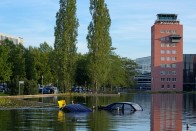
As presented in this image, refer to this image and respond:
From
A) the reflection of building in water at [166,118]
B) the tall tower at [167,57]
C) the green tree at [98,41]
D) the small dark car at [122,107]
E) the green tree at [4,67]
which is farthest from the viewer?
the tall tower at [167,57]

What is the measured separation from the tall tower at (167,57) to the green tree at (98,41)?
209 ft

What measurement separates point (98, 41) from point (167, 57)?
67.9m

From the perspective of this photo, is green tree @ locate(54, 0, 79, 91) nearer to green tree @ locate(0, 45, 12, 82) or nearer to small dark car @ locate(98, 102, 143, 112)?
green tree @ locate(0, 45, 12, 82)

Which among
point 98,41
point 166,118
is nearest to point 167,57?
point 98,41

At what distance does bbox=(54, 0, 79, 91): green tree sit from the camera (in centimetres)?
8194

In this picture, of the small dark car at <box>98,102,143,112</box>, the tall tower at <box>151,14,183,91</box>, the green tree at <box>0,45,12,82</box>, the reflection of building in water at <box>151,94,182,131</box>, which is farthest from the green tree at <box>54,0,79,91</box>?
the tall tower at <box>151,14,183,91</box>

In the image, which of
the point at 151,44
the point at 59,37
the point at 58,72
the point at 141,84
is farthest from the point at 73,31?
the point at 141,84

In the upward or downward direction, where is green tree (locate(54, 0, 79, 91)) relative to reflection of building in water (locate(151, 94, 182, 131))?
upward

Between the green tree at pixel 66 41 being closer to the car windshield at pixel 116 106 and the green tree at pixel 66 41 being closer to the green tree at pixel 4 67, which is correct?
the green tree at pixel 4 67

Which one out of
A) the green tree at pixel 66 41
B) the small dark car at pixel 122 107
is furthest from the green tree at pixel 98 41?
the small dark car at pixel 122 107

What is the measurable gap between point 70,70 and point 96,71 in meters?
5.90

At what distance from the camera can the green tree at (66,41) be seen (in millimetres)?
81938

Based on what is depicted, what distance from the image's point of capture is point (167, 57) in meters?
148

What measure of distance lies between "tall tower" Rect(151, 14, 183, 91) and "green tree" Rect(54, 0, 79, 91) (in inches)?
2721
